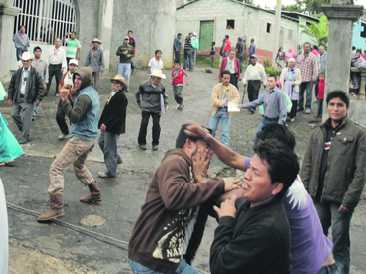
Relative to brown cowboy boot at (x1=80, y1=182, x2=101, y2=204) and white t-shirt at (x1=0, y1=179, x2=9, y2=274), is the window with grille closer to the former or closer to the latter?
brown cowboy boot at (x1=80, y1=182, x2=101, y2=204)

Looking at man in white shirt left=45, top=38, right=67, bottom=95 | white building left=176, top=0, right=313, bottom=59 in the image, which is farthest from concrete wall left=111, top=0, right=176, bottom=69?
white building left=176, top=0, right=313, bottom=59

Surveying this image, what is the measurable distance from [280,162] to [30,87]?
870 centimetres

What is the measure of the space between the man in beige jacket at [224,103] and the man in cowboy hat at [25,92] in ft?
10.8

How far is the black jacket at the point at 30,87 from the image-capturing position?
10.7 metres

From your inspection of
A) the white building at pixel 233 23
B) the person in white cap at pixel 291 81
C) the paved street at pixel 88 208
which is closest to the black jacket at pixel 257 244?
the paved street at pixel 88 208

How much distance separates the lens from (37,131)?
38.4 ft

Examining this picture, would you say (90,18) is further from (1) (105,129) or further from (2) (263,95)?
(1) (105,129)

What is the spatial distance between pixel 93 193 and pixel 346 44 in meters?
5.61

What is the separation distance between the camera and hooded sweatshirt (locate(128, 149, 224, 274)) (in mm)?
3332

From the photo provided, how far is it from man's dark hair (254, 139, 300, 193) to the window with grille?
1689 centimetres

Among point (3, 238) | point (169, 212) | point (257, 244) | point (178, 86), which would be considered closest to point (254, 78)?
point (178, 86)

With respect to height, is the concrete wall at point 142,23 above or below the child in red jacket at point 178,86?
above

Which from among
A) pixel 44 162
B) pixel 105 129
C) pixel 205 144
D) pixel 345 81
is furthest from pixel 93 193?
pixel 345 81

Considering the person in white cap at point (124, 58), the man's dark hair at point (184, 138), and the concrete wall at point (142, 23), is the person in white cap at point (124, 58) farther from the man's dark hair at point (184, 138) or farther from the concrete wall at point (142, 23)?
the man's dark hair at point (184, 138)
